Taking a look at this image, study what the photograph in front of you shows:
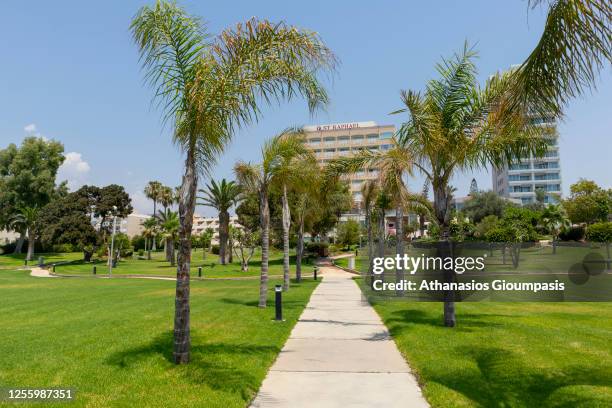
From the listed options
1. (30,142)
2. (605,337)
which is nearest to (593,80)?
(605,337)

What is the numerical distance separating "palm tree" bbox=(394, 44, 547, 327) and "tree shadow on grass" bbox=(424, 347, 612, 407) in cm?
364

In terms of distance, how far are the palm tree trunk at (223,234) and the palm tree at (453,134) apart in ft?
137

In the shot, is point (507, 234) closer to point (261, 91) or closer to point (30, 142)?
point (261, 91)

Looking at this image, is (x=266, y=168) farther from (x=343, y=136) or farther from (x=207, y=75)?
(x=343, y=136)

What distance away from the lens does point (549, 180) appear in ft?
A: 411

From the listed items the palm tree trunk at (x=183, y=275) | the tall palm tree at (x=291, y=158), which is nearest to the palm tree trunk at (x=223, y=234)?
the tall palm tree at (x=291, y=158)

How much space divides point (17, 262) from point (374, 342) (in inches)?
2346

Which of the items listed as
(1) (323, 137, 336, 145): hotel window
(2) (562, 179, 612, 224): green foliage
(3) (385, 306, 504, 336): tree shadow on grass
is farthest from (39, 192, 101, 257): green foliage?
(1) (323, 137, 336, 145): hotel window

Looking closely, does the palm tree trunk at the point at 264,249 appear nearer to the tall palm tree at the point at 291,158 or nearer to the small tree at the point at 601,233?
the tall palm tree at the point at 291,158

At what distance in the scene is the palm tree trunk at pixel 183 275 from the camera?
7.02 meters

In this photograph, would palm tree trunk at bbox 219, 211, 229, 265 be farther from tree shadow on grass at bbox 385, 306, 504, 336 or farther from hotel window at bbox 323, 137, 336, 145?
hotel window at bbox 323, 137, 336, 145

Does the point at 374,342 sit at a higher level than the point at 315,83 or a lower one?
lower

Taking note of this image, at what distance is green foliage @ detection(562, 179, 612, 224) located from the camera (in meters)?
63.6

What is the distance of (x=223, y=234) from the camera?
2036 inches
